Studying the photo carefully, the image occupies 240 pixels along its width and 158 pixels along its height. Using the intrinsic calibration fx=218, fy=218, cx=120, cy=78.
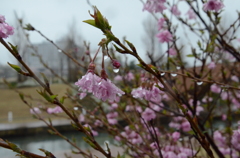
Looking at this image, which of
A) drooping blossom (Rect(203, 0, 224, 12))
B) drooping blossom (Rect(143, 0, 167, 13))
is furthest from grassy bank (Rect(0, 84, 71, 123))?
drooping blossom (Rect(203, 0, 224, 12))

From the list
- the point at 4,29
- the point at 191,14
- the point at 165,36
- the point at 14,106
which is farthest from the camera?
the point at 14,106

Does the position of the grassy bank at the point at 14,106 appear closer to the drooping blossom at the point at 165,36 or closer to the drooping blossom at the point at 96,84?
the drooping blossom at the point at 165,36

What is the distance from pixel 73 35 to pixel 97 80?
10462 millimetres

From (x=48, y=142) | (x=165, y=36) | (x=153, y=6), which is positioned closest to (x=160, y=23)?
(x=165, y=36)

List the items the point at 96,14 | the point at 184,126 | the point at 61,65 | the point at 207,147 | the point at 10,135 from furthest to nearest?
the point at 61,65 → the point at 10,135 → the point at 184,126 → the point at 207,147 → the point at 96,14

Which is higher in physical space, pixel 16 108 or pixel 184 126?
pixel 16 108

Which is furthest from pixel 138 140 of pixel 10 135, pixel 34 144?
pixel 10 135

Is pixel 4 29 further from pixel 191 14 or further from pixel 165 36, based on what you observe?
pixel 191 14

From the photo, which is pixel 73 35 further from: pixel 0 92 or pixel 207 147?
pixel 207 147

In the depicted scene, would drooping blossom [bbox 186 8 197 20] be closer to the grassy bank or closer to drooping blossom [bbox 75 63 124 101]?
drooping blossom [bbox 75 63 124 101]

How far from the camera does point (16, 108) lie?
10.8 metres

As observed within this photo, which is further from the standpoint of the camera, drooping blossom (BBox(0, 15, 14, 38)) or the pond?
the pond

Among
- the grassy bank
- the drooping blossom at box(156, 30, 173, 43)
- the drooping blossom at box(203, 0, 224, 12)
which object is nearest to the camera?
the drooping blossom at box(203, 0, 224, 12)

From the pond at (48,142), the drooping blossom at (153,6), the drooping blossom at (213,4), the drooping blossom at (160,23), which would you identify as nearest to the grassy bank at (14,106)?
the pond at (48,142)
